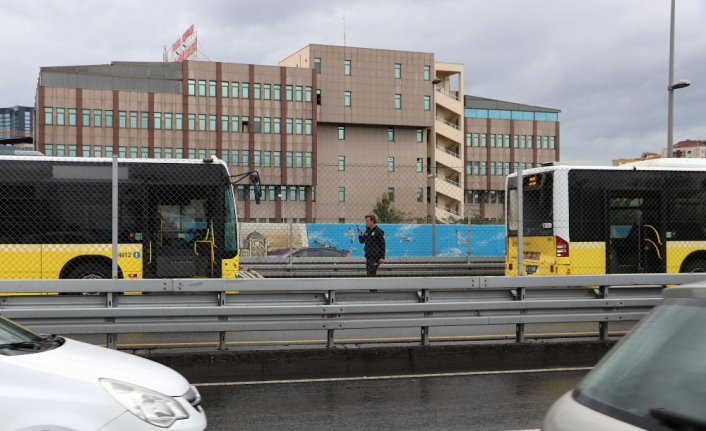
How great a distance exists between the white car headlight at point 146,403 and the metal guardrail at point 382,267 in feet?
54.5

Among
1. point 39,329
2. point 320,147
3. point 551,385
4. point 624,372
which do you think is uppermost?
point 320,147

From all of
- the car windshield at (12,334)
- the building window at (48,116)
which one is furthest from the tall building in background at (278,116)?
the car windshield at (12,334)

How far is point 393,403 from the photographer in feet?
22.5

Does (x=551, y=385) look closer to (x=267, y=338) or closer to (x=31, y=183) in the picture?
(x=267, y=338)

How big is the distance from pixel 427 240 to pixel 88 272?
1621 cm

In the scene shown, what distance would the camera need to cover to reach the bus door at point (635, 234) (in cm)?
1531

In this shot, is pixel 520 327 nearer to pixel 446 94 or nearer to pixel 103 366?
pixel 103 366

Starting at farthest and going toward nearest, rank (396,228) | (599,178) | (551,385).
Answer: (396,228), (599,178), (551,385)

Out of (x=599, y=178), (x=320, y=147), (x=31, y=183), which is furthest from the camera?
(x=320, y=147)

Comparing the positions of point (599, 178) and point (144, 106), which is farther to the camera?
point (144, 106)

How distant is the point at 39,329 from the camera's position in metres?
7.96

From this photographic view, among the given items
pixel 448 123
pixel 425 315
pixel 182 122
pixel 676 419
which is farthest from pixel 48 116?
pixel 676 419

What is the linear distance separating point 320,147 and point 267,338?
63.1 m

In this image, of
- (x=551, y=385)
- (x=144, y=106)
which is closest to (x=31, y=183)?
(x=551, y=385)
